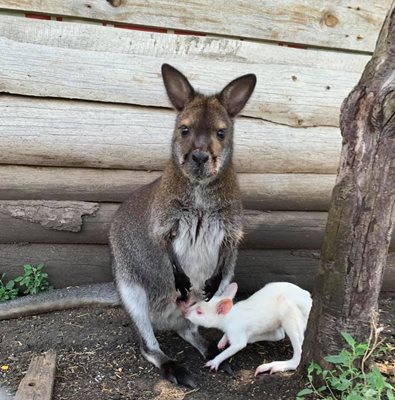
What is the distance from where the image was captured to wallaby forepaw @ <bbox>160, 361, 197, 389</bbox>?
2.76 m

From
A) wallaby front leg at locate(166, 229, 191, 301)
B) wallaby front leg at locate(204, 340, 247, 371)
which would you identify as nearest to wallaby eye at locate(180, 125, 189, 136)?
wallaby front leg at locate(166, 229, 191, 301)

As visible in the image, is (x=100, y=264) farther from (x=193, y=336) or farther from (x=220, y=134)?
(x=220, y=134)

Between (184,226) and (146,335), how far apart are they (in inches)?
25.3

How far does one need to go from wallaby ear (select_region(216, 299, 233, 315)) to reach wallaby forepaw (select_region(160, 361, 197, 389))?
347mm

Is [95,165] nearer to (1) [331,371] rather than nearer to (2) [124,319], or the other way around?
(2) [124,319]

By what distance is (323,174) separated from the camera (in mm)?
3902

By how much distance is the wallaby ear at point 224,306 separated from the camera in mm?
2922

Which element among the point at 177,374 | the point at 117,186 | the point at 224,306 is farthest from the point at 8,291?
the point at 224,306

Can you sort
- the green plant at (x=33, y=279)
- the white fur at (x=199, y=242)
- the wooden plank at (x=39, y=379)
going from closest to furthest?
the wooden plank at (x=39, y=379) → the white fur at (x=199, y=242) → the green plant at (x=33, y=279)

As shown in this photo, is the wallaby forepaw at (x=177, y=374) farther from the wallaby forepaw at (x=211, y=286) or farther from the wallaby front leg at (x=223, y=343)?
the wallaby forepaw at (x=211, y=286)

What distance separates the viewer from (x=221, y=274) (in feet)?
9.88

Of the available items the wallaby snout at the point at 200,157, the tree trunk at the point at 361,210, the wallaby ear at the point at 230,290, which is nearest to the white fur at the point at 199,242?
the wallaby ear at the point at 230,290

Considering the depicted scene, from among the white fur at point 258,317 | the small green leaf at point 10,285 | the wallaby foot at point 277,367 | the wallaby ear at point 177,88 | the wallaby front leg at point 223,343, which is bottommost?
the small green leaf at point 10,285

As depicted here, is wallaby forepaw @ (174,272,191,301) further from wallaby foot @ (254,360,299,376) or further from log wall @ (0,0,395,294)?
log wall @ (0,0,395,294)
